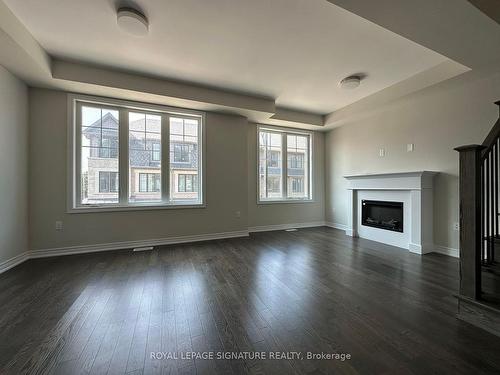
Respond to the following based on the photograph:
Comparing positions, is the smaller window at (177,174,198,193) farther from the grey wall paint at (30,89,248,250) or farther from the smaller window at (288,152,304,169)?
the smaller window at (288,152,304,169)

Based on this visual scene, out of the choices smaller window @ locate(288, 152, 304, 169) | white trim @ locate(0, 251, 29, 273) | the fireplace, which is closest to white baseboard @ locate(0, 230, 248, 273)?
white trim @ locate(0, 251, 29, 273)

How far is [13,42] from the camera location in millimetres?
2234

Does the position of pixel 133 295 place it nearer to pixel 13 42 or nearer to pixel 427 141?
pixel 13 42

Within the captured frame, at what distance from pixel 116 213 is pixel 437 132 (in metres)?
5.62

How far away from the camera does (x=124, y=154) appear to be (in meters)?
3.81

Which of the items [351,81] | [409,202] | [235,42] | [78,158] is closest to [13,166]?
[78,158]

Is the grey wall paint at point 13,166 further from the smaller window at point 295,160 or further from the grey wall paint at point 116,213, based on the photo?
the smaller window at point 295,160

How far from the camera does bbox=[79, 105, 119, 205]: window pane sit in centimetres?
359

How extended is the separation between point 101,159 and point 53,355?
3082 mm

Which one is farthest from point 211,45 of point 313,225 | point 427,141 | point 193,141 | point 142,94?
point 313,225

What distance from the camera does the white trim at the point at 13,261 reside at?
107 inches

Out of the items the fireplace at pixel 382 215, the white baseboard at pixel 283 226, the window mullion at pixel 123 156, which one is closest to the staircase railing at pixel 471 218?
the fireplace at pixel 382 215

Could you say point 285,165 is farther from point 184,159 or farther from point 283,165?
point 184,159

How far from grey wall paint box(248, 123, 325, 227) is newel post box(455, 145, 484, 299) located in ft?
12.2
